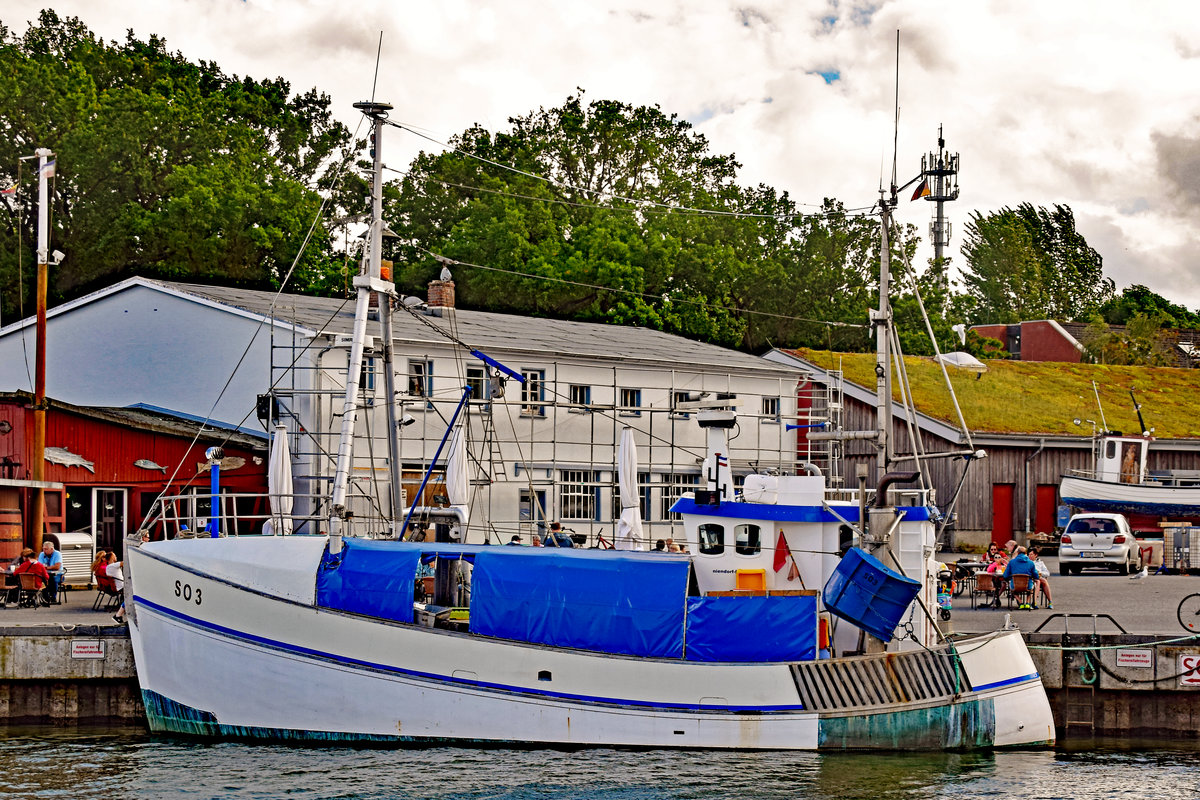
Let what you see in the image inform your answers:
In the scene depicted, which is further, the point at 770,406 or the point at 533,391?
the point at 770,406

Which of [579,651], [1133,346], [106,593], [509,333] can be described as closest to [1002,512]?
[509,333]

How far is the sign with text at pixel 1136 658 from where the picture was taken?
23.2 m

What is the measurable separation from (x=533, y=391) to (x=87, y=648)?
54.9 ft

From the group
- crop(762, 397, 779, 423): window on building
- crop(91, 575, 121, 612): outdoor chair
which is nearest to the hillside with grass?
crop(762, 397, 779, 423): window on building

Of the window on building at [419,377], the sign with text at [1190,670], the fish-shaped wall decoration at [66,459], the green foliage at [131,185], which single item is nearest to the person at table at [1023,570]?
the sign with text at [1190,670]

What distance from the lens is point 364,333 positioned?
24172 mm

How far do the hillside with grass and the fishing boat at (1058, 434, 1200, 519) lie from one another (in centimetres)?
199

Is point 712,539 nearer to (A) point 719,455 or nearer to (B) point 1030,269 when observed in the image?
(A) point 719,455

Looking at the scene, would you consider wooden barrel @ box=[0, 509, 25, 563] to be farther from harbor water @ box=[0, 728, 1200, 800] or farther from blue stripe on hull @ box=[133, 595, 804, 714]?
blue stripe on hull @ box=[133, 595, 804, 714]

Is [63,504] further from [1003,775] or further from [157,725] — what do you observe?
[1003,775]

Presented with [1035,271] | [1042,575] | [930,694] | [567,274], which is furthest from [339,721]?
[1035,271]

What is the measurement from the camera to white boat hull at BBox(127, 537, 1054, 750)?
21594 mm

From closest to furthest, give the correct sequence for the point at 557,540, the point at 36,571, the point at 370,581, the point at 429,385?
1. the point at 370,581
2. the point at 557,540
3. the point at 36,571
4. the point at 429,385

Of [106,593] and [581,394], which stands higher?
[581,394]
